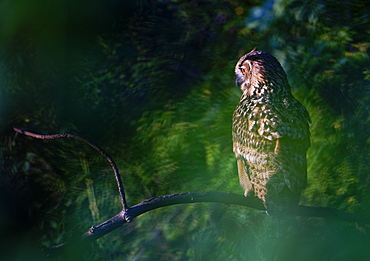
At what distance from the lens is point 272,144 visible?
56.0 inches

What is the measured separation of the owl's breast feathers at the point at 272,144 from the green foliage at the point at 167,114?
0.64 meters

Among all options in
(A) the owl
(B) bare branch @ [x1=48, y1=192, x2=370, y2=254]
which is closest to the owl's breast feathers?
(A) the owl

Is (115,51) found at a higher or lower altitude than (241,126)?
higher

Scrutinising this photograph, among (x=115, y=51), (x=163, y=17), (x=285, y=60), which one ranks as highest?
(x=163, y=17)

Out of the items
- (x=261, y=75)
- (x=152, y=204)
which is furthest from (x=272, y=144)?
(x=152, y=204)

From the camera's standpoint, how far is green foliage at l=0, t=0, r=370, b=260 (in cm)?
204

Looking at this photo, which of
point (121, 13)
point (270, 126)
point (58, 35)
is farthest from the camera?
point (121, 13)

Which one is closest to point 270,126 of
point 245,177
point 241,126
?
point 241,126

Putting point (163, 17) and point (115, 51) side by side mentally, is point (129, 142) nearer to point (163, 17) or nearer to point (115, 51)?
point (115, 51)

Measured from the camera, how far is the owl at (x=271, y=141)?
1.41 metres

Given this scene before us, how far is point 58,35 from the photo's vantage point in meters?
2.01

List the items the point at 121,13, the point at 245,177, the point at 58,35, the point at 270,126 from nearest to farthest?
the point at 270,126 < the point at 245,177 < the point at 58,35 < the point at 121,13

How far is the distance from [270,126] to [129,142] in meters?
1.07

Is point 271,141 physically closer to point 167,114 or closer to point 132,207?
point 132,207
